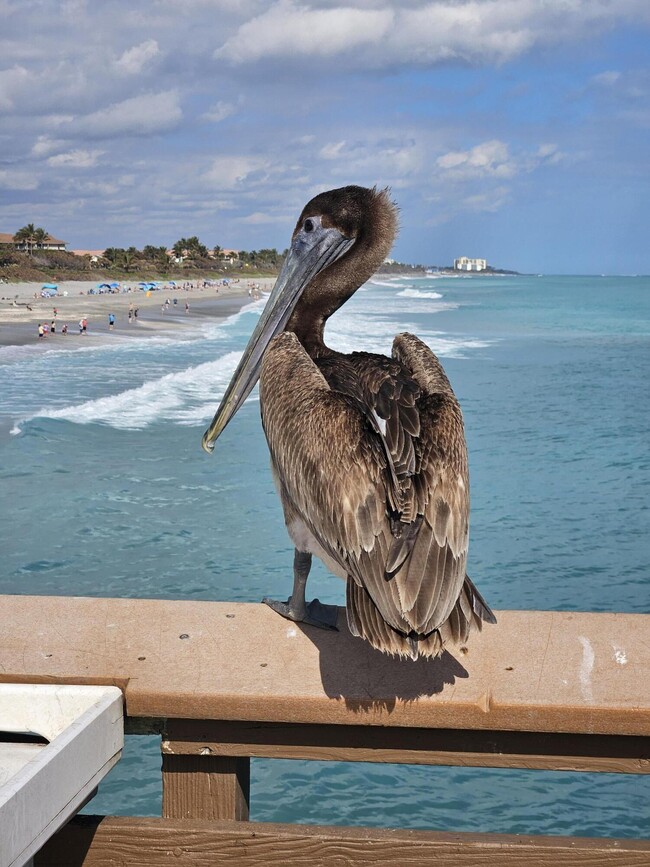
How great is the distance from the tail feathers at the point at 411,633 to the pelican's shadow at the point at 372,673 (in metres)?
0.03

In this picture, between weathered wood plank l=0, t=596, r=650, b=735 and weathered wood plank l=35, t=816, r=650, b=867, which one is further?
weathered wood plank l=0, t=596, r=650, b=735

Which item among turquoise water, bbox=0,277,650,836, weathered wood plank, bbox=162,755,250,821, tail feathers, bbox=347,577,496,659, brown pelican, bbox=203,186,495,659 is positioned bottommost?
turquoise water, bbox=0,277,650,836

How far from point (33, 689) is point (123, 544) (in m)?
8.10

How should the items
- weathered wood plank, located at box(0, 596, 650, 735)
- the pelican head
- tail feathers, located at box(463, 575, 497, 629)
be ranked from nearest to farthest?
weathered wood plank, located at box(0, 596, 650, 735) < tail feathers, located at box(463, 575, 497, 629) < the pelican head

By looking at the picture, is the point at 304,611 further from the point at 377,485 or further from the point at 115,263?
the point at 115,263

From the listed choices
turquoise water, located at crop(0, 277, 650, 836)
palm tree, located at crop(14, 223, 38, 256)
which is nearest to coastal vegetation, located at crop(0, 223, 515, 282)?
palm tree, located at crop(14, 223, 38, 256)

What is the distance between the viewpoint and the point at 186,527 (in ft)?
33.8

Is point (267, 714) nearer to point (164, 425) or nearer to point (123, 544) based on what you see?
point (123, 544)

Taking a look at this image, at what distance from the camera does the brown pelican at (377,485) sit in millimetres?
2018

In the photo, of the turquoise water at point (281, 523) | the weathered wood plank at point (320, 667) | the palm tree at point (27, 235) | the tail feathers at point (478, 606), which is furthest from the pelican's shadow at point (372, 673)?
the palm tree at point (27, 235)

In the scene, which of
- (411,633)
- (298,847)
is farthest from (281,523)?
(298,847)

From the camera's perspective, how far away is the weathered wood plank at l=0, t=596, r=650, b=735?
1.74 metres

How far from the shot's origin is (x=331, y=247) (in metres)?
3.70

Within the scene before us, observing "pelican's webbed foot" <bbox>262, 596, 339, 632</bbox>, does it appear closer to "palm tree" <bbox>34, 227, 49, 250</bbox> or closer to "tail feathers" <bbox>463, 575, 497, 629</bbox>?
"tail feathers" <bbox>463, 575, 497, 629</bbox>
